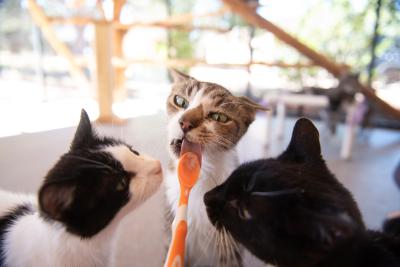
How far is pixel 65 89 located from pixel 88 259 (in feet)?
2.78

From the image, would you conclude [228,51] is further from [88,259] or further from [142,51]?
[88,259]

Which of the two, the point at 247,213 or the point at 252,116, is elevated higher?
Result: the point at 252,116

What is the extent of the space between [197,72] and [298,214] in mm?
1326

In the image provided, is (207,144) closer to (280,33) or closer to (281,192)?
(281,192)

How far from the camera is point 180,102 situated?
98cm

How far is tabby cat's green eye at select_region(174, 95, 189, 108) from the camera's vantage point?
96cm

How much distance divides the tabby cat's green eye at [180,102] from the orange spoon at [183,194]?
20 centimetres

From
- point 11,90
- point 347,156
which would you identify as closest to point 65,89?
point 11,90

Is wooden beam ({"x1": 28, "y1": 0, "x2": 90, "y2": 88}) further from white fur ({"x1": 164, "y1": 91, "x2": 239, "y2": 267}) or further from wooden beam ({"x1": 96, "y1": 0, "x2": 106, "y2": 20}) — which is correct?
white fur ({"x1": 164, "y1": 91, "x2": 239, "y2": 267})

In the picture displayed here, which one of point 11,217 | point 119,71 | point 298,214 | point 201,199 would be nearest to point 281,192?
point 298,214

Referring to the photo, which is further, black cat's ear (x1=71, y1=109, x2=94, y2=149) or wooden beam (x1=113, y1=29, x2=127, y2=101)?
wooden beam (x1=113, y1=29, x2=127, y2=101)

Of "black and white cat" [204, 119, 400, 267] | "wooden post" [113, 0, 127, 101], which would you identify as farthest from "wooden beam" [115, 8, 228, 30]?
"black and white cat" [204, 119, 400, 267]

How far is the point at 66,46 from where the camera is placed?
1.49 metres

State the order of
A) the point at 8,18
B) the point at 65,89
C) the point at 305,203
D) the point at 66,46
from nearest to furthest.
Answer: the point at 305,203 → the point at 8,18 → the point at 65,89 → the point at 66,46
